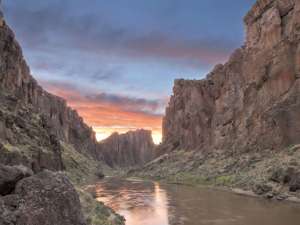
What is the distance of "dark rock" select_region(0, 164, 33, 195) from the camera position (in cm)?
1039

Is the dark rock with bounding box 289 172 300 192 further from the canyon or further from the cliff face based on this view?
the cliff face

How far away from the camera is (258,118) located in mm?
75125

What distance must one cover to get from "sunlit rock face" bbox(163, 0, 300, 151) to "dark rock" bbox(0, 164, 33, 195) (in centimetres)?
5804

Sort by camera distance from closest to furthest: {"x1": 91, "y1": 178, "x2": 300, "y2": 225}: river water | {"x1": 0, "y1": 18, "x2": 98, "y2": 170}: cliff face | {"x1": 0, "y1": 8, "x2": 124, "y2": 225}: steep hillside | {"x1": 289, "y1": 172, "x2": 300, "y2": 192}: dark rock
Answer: {"x1": 0, "y1": 8, "x2": 124, "y2": 225}: steep hillside → {"x1": 91, "y1": 178, "x2": 300, "y2": 225}: river water → {"x1": 0, "y1": 18, "x2": 98, "y2": 170}: cliff face → {"x1": 289, "y1": 172, "x2": 300, "y2": 192}: dark rock

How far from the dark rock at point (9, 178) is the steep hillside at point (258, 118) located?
35989 mm

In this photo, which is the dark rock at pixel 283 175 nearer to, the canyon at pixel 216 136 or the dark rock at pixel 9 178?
the canyon at pixel 216 136

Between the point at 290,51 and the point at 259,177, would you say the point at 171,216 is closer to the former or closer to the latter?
→ the point at 259,177

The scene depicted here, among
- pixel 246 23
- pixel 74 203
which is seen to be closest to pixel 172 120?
pixel 246 23

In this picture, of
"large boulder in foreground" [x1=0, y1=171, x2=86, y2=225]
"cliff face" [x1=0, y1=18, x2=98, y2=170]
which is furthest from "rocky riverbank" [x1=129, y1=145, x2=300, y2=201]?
"large boulder in foreground" [x1=0, y1=171, x2=86, y2=225]

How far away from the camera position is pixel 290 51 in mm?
68438

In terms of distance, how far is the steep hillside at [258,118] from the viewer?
54031mm

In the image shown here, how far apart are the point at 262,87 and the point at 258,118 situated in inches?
259

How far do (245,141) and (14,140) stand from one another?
5009 cm

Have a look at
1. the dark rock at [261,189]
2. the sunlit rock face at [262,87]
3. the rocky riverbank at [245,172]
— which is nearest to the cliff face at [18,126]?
the dark rock at [261,189]
